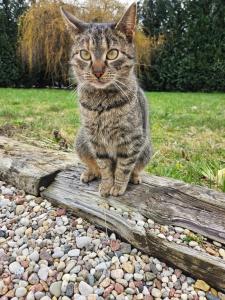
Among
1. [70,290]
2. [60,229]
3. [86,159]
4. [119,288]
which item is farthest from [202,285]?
[86,159]

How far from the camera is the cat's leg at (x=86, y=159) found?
240 centimetres

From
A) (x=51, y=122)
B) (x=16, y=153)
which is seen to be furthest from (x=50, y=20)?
(x=16, y=153)

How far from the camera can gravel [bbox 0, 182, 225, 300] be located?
1.71 metres

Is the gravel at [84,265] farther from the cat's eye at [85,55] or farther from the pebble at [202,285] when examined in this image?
the cat's eye at [85,55]

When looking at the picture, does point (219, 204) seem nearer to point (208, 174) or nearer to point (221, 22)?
point (208, 174)

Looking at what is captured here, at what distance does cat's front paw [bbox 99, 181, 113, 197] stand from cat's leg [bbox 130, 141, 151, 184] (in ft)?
0.53

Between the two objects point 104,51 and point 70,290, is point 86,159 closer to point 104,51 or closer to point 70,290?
point 104,51

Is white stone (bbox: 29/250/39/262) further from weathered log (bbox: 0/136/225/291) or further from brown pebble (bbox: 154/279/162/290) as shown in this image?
brown pebble (bbox: 154/279/162/290)

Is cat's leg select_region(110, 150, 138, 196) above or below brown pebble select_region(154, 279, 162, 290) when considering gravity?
above

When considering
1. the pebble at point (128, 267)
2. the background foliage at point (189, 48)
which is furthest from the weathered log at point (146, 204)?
the background foliage at point (189, 48)

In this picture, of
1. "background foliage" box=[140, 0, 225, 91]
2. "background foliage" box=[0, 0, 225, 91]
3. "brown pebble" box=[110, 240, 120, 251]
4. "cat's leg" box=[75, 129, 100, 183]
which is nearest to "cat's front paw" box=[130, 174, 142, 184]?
"cat's leg" box=[75, 129, 100, 183]

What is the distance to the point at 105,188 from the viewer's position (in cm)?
227

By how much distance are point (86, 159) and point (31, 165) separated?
470 mm

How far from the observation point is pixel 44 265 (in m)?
1.87
